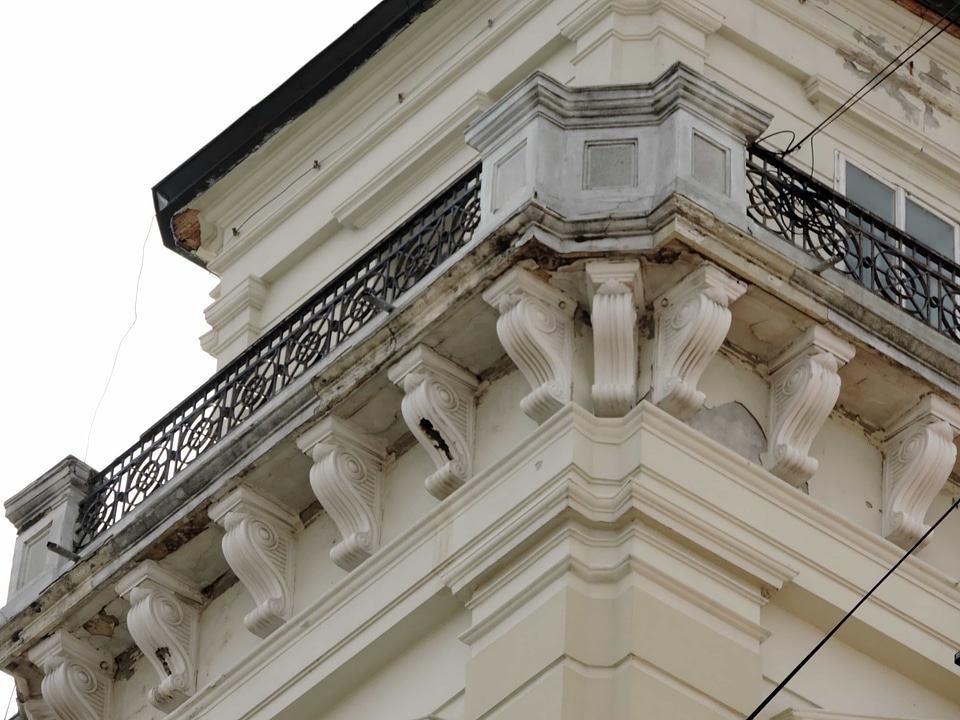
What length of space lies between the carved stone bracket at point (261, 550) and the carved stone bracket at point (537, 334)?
2206 mm

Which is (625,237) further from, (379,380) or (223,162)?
(223,162)

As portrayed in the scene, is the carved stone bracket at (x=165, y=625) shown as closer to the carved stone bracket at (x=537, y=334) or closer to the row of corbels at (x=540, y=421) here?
the row of corbels at (x=540, y=421)

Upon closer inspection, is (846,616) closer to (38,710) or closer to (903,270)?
(903,270)

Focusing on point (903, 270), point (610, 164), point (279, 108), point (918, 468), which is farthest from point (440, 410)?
point (279, 108)

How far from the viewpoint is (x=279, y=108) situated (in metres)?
21.0

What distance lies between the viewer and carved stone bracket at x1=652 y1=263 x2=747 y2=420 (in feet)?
49.8

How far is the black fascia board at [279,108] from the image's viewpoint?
20.5 meters

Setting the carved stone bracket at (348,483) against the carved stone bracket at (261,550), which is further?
the carved stone bracket at (261,550)

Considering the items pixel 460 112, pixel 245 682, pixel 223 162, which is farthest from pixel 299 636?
pixel 223 162

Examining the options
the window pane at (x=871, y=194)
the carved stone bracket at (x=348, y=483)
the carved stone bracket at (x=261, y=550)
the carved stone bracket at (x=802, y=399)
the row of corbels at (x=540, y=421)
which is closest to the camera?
the row of corbels at (x=540, y=421)

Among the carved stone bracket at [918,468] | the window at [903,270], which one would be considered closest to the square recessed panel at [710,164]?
the window at [903,270]

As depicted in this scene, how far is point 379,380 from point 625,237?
1.77 m

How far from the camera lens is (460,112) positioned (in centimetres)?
1941

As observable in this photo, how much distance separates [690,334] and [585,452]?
35.2 inches
